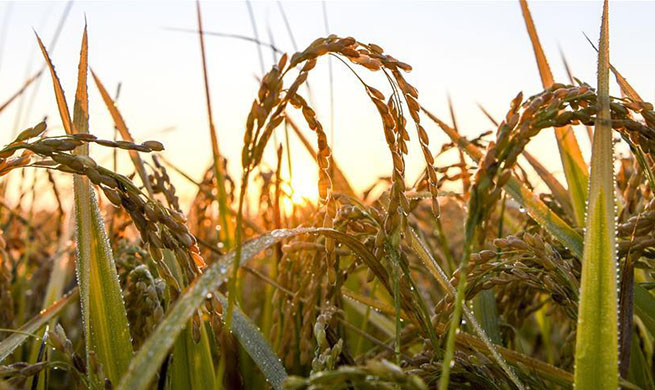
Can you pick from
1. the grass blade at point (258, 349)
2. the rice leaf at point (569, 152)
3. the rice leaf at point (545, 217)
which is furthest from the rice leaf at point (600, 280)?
the rice leaf at point (569, 152)

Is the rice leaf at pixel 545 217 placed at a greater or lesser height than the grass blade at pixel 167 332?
greater

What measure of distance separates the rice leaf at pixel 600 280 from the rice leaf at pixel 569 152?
74 cm

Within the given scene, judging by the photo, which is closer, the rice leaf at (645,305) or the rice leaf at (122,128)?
the rice leaf at (645,305)

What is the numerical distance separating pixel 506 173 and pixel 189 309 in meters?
0.43

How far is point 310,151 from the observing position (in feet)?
8.20

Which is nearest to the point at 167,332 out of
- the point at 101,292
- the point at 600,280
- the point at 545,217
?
the point at 101,292

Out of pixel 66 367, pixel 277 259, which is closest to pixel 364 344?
pixel 277 259

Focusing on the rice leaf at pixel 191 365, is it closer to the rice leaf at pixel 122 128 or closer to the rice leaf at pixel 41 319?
the rice leaf at pixel 41 319

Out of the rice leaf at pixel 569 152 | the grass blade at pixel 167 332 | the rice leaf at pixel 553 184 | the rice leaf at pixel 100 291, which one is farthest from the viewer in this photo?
the rice leaf at pixel 553 184

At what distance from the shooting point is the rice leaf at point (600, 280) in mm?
1018

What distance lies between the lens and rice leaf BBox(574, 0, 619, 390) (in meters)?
1.02

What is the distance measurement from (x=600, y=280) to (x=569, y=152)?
898 mm

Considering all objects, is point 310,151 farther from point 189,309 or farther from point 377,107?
point 189,309

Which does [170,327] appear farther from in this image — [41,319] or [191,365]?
[41,319]
